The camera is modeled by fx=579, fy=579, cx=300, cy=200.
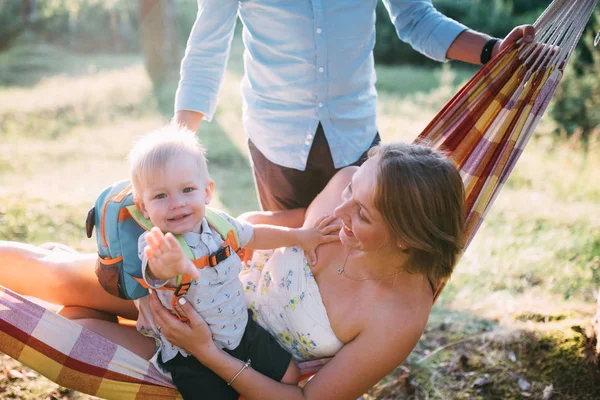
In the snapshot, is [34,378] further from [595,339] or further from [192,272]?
[595,339]

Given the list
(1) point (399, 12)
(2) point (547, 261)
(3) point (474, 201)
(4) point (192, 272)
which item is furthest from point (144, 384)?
(2) point (547, 261)

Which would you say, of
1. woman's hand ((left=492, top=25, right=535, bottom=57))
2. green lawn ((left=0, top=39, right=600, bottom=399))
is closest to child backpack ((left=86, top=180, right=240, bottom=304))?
green lawn ((left=0, top=39, right=600, bottom=399))

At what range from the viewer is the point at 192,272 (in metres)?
1.37

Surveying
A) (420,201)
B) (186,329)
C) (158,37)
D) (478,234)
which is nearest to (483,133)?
(420,201)

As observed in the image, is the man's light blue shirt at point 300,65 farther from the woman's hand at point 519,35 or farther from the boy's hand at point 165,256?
the boy's hand at point 165,256

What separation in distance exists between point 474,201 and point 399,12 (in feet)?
2.94

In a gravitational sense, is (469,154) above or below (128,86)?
above

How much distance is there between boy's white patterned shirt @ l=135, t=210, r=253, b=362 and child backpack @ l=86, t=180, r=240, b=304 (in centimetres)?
2

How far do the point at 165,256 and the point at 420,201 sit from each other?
716 millimetres

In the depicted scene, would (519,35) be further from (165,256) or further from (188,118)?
(165,256)

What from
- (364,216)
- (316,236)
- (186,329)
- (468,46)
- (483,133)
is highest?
(468,46)

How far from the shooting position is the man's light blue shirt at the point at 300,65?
2.06 meters

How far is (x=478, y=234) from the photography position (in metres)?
Result: 4.54

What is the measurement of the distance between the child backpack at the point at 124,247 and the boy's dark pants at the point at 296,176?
2.14 feet
